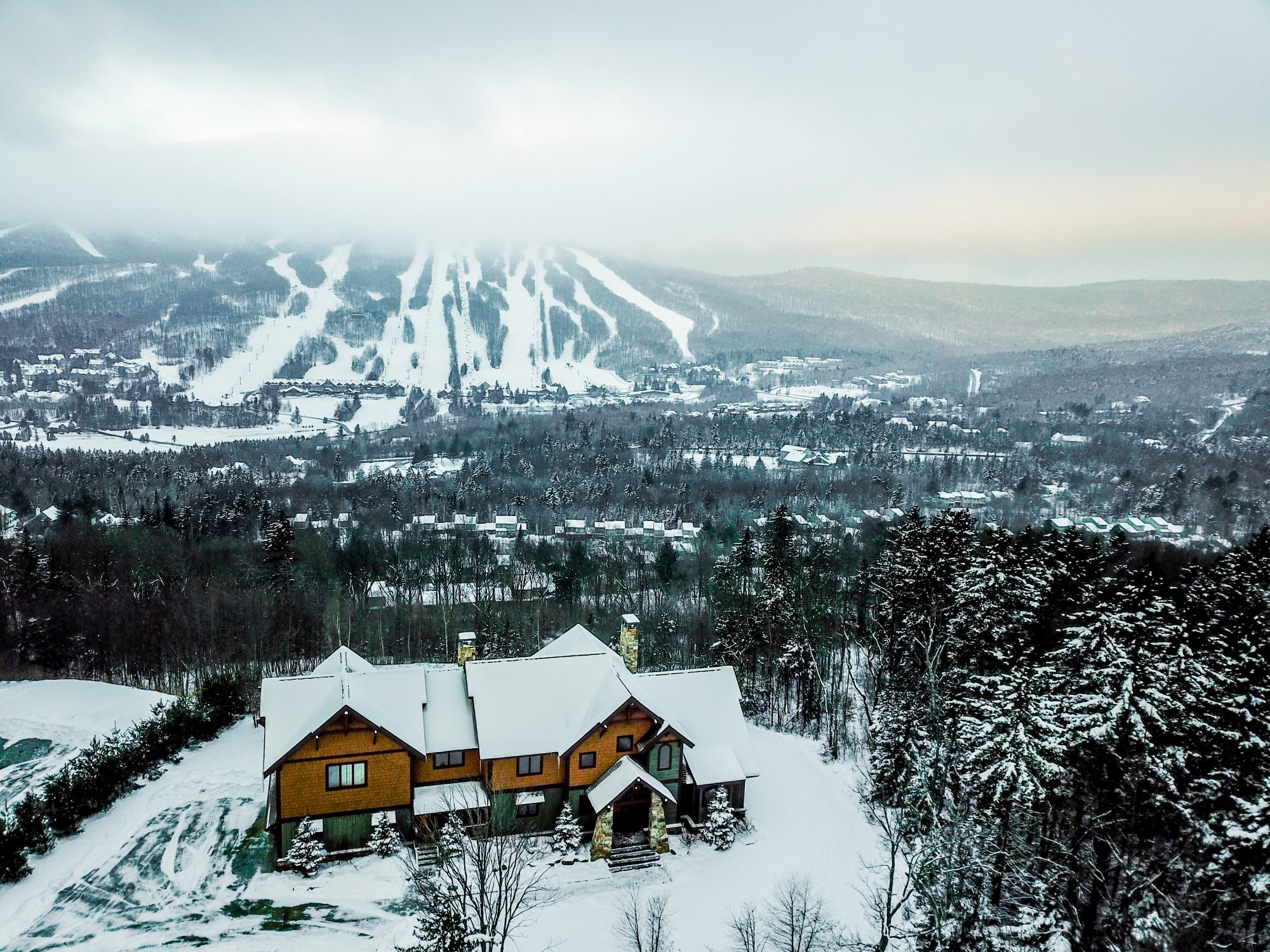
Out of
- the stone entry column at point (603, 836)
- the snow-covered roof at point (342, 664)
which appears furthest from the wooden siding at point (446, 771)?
the snow-covered roof at point (342, 664)

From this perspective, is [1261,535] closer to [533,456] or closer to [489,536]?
[489,536]

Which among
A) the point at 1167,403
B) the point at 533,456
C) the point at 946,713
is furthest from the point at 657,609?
the point at 1167,403

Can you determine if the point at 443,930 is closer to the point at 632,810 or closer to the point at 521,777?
the point at 521,777

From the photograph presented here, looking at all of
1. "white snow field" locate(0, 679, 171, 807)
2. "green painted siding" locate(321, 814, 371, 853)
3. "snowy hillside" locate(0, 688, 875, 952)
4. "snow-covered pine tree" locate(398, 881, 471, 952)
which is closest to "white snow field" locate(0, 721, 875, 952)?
"snowy hillside" locate(0, 688, 875, 952)

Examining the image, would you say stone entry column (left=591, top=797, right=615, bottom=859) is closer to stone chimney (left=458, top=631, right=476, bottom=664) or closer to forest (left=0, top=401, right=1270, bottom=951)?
stone chimney (left=458, top=631, right=476, bottom=664)

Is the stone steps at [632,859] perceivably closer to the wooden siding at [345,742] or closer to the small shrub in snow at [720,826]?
the small shrub in snow at [720,826]

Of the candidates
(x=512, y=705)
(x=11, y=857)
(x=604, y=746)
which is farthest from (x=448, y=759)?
(x=11, y=857)
